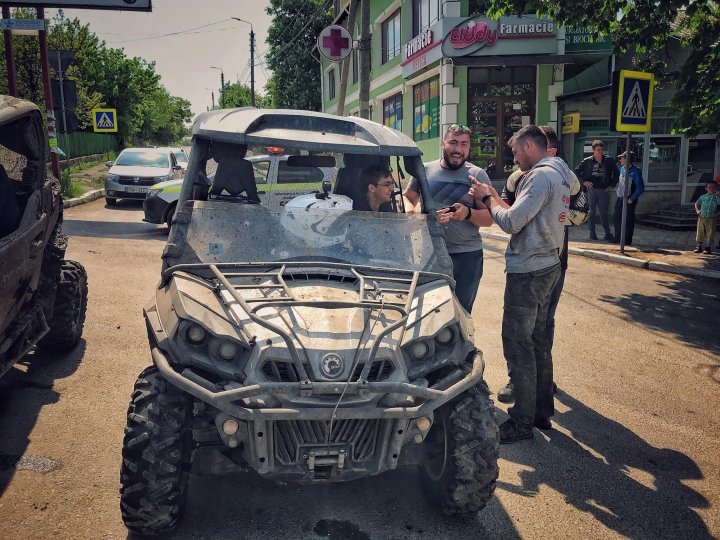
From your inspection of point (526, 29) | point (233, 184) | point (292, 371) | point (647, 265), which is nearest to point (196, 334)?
point (292, 371)

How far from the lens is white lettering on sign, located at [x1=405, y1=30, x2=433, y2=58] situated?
20.1 m

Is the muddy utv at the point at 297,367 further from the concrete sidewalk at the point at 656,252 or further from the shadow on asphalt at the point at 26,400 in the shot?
the concrete sidewalk at the point at 656,252

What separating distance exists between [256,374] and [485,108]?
61.0ft

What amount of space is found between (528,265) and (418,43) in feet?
59.8

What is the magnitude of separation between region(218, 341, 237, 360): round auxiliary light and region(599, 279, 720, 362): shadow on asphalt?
4775 mm

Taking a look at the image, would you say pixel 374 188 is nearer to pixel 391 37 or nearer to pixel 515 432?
pixel 515 432

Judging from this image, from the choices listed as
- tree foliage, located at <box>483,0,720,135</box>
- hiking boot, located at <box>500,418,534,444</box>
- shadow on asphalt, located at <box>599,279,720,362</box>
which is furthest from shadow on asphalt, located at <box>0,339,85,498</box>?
tree foliage, located at <box>483,0,720,135</box>

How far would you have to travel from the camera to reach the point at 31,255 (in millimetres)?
4676

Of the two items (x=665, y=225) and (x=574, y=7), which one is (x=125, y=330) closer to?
(x=574, y=7)

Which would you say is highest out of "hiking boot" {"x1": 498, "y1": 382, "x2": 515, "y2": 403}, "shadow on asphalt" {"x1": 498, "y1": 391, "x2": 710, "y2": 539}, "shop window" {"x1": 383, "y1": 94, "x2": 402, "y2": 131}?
"shop window" {"x1": 383, "y1": 94, "x2": 402, "y2": 131}

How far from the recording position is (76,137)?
32312 mm

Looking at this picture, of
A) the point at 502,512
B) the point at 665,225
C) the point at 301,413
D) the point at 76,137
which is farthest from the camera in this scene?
the point at 76,137

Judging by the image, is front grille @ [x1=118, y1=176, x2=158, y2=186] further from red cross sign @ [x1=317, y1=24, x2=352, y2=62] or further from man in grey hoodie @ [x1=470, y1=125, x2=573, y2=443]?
man in grey hoodie @ [x1=470, y1=125, x2=573, y2=443]

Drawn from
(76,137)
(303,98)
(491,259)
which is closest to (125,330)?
(491,259)
